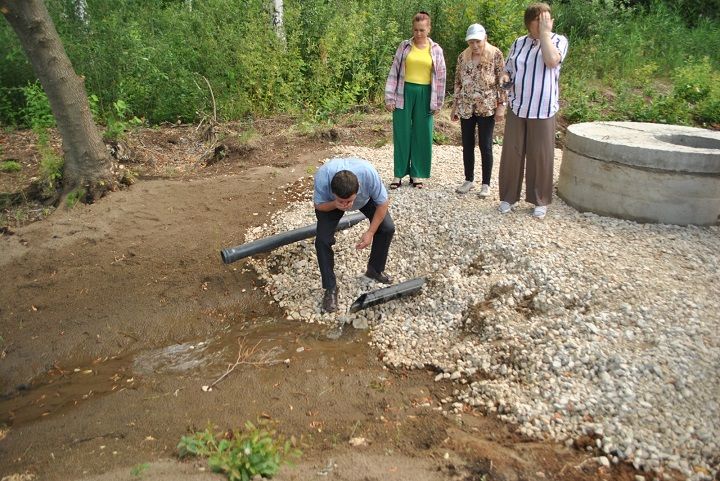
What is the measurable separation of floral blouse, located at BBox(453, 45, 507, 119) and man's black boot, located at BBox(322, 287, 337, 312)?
2.09 m

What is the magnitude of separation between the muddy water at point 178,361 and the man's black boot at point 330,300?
17 cm

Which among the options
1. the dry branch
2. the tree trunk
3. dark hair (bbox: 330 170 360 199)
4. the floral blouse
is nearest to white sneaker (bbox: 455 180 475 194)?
the floral blouse

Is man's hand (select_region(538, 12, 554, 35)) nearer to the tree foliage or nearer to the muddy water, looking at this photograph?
the muddy water

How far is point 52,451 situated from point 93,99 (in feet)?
17.1

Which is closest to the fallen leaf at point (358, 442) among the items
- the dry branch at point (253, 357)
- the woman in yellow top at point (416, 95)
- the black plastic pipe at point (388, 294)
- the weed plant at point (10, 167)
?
the dry branch at point (253, 357)

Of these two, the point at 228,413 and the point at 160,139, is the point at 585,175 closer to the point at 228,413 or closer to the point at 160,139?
the point at 228,413

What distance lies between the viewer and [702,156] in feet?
14.9

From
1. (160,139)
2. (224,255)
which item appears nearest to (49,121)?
(160,139)

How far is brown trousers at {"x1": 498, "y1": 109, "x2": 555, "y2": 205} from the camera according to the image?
478 centimetres

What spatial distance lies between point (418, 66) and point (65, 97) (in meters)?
3.34

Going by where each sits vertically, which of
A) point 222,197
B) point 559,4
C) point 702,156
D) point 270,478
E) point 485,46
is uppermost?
point 559,4

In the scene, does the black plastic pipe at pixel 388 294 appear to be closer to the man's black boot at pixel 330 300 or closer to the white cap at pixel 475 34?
the man's black boot at pixel 330 300

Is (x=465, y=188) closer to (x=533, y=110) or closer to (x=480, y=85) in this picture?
(x=480, y=85)

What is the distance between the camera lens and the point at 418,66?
5418mm
